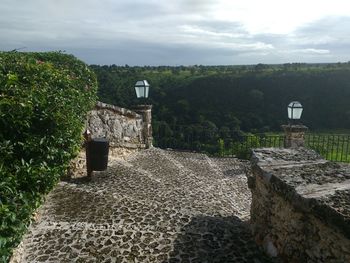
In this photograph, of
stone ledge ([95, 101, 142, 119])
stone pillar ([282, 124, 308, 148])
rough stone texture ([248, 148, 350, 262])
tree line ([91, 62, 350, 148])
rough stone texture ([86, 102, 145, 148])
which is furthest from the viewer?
tree line ([91, 62, 350, 148])

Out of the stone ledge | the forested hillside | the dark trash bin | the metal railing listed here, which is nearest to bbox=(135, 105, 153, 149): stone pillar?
the stone ledge

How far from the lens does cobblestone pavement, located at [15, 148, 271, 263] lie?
3.93 m

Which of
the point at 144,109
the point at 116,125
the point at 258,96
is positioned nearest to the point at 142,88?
the point at 144,109

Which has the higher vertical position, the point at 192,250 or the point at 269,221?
the point at 269,221

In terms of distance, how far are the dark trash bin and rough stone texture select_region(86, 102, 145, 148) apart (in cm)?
161

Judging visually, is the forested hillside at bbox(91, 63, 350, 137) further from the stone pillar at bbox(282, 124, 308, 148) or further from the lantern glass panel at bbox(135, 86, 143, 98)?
the stone pillar at bbox(282, 124, 308, 148)

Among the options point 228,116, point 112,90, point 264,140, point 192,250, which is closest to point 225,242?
point 192,250

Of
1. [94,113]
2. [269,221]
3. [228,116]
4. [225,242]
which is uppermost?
[94,113]

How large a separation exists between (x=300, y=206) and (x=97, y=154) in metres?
4.71

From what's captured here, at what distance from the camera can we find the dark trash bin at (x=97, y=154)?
→ 6793 millimetres

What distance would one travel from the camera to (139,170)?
796 centimetres

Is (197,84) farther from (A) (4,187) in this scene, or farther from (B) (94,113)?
(A) (4,187)

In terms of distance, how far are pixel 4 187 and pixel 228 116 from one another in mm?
34609

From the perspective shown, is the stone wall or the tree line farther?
the tree line
